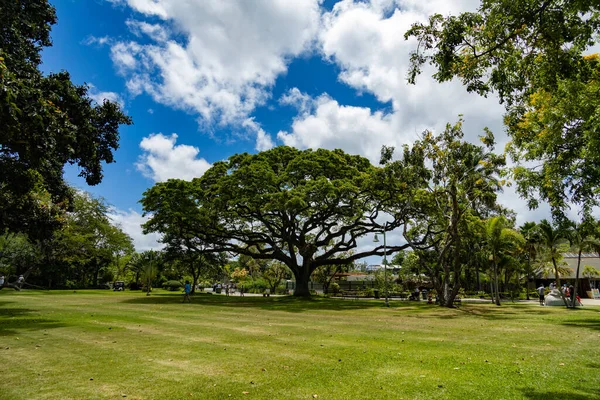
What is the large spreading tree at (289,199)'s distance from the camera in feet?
84.4

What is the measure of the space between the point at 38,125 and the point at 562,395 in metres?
11.9

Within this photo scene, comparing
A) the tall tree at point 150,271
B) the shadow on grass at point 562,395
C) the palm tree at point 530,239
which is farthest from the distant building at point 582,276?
the shadow on grass at point 562,395

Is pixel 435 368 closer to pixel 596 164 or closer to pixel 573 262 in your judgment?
pixel 596 164

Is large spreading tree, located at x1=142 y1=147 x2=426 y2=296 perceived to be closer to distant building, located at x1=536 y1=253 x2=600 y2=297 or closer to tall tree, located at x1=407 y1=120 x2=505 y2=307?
tall tree, located at x1=407 y1=120 x2=505 y2=307

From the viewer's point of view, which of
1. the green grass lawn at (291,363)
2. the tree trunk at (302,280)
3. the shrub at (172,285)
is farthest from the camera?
the shrub at (172,285)

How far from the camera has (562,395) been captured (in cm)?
520

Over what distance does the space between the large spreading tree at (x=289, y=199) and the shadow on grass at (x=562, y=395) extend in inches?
765

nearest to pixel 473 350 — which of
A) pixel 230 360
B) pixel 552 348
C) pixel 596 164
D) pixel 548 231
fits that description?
pixel 552 348

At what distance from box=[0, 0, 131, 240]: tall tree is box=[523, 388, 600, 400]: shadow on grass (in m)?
10.5

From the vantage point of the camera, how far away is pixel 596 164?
490 inches

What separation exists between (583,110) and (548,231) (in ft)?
51.3

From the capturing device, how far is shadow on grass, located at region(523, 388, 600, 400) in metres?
5.12

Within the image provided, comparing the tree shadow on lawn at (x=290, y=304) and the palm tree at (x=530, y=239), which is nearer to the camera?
the tree shadow on lawn at (x=290, y=304)

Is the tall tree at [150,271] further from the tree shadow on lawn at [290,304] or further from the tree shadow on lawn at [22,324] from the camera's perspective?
the tree shadow on lawn at [22,324]
